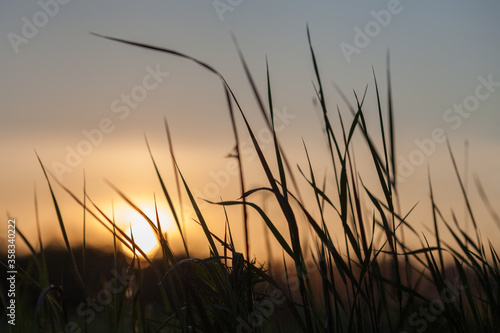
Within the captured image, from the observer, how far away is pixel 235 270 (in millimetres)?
1038

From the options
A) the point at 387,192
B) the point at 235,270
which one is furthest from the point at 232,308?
the point at 387,192

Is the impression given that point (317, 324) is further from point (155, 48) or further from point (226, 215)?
point (155, 48)

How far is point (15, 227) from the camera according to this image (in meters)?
1.29

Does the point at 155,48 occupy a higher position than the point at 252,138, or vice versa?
the point at 155,48

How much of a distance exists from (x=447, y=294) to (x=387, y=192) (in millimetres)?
369

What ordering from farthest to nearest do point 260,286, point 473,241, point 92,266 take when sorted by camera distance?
point 92,266, point 260,286, point 473,241

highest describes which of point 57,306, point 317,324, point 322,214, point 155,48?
point 155,48

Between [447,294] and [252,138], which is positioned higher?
[252,138]

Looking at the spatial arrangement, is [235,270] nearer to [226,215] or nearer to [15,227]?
[226,215]

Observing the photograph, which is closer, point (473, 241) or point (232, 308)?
point (232, 308)

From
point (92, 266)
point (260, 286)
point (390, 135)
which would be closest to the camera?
point (390, 135)

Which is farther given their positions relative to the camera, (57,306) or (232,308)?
(57,306)

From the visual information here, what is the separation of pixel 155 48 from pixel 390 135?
68 centimetres

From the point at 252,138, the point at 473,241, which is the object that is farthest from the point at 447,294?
the point at 252,138
